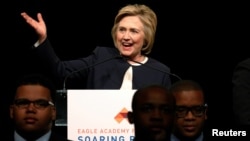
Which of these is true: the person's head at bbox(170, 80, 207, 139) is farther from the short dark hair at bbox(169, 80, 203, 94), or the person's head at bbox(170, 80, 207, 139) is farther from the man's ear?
the man's ear

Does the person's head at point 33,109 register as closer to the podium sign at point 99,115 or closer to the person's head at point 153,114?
the podium sign at point 99,115

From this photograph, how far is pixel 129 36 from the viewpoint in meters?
4.57

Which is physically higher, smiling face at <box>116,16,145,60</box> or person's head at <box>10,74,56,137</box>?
smiling face at <box>116,16,145,60</box>

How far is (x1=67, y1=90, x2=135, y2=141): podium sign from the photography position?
388cm

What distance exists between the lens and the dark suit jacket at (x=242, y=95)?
4402mm

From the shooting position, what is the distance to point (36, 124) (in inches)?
137

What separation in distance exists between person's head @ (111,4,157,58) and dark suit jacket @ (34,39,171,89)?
0.29 feet

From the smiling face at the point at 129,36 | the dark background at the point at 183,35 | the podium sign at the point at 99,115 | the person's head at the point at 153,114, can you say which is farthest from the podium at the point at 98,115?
the dark background at the point at 183,35

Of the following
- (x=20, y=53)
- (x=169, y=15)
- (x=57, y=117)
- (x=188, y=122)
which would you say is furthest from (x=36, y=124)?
→ (x=169, y=15)

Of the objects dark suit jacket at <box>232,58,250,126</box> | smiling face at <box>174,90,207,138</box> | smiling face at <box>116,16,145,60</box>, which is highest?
smiling face at <box>116,16,145,60</box>

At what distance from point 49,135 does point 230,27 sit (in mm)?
3081

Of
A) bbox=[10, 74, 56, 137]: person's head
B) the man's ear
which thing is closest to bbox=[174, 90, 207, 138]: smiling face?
the man's ear

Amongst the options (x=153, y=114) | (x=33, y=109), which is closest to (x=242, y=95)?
(x=153, y=114)

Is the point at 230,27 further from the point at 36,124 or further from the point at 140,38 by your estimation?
the point at 36,124
